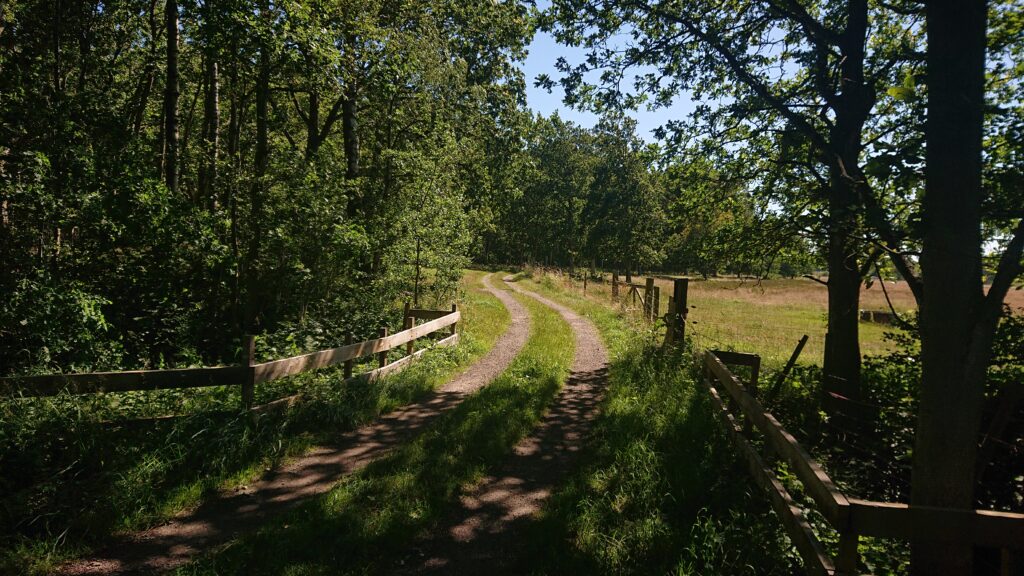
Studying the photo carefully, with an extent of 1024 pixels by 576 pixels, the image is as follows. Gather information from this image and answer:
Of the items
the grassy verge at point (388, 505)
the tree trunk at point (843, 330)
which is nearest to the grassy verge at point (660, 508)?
the grassy verge at point (388, 505)

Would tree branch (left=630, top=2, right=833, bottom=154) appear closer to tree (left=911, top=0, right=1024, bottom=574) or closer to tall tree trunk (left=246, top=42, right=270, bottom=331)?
tree (left=911, top=0, right=1024, bottom=574)

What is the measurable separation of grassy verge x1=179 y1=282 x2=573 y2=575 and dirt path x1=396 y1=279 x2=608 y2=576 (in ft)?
0.61

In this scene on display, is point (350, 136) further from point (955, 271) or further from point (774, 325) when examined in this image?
point (774, 325)

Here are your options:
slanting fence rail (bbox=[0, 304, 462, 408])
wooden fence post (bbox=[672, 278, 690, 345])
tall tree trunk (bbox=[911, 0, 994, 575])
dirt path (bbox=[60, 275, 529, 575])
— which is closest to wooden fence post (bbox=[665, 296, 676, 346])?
wooden fence post (bbox=[672, 278, 690, 345])

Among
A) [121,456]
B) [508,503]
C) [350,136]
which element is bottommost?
[508,503]

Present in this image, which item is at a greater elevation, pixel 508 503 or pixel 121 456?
pixel 121 456

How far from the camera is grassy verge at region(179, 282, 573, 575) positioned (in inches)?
153

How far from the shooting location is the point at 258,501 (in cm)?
495

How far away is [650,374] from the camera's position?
941 cm

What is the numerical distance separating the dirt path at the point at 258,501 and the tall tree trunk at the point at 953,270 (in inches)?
222

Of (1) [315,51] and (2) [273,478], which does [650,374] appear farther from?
(1) [315,51]

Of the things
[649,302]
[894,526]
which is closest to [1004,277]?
[894,526]

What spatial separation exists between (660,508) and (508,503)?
1.64m

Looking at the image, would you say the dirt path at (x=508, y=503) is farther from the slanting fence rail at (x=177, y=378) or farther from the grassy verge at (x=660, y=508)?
the slanting fence rail at (x=177, y=378)
